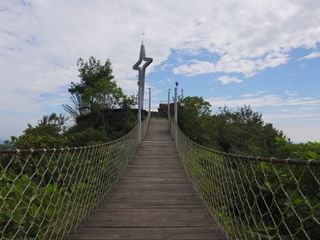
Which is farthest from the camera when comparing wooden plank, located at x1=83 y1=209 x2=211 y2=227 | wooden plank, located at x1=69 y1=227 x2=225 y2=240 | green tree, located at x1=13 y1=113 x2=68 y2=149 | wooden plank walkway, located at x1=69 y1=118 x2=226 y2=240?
green tree, located at x1=13 y1=113 x2=68 y2=149

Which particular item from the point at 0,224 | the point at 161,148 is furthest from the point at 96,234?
the point at 161,148

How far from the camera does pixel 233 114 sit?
2141cm

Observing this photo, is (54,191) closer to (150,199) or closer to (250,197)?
(150,199)

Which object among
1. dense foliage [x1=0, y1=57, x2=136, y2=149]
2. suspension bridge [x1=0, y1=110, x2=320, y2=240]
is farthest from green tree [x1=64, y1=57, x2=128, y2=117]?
suspension bridge [x1=0, y1=110, x2=320, y2=240]

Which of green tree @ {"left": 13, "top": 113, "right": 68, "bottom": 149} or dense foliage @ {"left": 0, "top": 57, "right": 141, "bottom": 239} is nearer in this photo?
dense foliage @ {"left": 0, "top": 57, "right": 141, "bottom": 239}

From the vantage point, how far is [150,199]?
15.3 feet

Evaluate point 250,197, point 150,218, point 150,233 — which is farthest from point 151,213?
point 250,197

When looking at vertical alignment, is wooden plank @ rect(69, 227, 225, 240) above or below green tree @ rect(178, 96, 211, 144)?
below

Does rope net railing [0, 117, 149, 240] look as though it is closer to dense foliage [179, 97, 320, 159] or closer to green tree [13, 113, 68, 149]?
green tree [13, 113, 68, 149]

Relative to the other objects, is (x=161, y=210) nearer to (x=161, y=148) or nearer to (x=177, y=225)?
(x=177, y=225)

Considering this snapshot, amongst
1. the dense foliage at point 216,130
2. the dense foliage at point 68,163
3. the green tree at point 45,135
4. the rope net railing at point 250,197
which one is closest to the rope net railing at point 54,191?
the dense foliage at point 68,163

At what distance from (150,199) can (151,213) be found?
741 millimetres

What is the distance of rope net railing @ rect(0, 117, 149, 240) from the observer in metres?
2.63

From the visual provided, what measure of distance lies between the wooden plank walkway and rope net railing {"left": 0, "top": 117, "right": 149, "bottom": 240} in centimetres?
14
